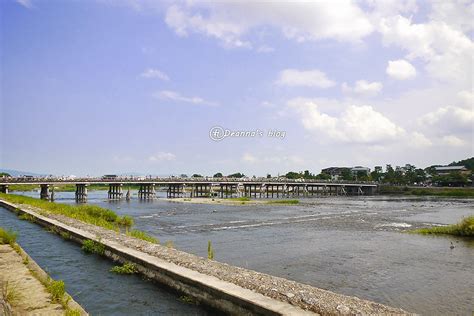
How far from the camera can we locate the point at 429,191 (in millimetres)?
120375

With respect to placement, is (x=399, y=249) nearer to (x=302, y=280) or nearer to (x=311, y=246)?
(x=311, y=246)

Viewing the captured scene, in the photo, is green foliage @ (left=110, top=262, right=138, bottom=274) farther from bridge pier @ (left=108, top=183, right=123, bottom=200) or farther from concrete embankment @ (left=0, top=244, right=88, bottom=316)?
bridge pier @ (left=108, top=183, right=123, bottom=200)

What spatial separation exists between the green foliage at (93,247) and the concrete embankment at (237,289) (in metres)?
1.57

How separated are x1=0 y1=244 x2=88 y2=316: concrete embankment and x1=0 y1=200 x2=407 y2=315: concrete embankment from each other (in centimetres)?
303

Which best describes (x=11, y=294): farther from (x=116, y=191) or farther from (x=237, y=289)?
(x=116, y=191)

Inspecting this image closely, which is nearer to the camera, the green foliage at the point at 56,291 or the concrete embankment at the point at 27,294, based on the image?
the concrete embankment at the point at 27,294

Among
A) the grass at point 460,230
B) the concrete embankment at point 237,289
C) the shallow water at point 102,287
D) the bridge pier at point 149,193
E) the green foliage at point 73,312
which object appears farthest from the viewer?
the bridge pier at point 149,193

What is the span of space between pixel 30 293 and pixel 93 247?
713cm

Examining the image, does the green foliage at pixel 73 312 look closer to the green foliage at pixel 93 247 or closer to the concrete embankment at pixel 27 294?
the concrete embankment at pixel 27 294

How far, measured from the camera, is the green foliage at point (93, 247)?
51.9 feet

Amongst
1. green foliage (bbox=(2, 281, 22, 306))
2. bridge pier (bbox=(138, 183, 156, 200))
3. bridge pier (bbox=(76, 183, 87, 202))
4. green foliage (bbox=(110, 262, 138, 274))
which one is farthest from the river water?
bridge pier (bbox=(138, 183, 156, 200))

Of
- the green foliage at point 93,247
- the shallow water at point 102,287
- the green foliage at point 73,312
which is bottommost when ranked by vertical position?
the shallow water at point 102,287

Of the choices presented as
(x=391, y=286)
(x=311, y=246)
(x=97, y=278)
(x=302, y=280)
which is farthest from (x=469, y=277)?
(x=97, y=278)

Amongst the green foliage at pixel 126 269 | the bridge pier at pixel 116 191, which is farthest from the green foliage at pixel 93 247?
the bridge pier at pixel 116 191
